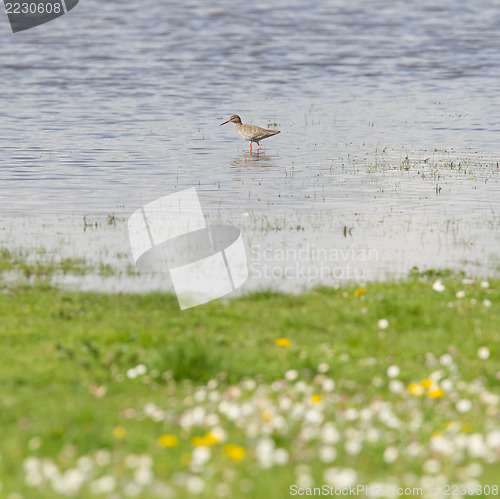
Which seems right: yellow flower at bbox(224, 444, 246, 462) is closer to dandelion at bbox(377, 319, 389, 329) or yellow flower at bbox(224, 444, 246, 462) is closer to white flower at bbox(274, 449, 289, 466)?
white flower at bbox(274, 449, 289, 466)

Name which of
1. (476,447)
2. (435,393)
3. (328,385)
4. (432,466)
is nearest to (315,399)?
(328,385)

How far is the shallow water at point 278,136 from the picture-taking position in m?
16.9

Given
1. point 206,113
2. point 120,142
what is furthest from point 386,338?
point 206,113

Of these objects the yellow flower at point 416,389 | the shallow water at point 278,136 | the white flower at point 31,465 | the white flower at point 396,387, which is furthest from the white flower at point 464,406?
the shallow water at point 278,136

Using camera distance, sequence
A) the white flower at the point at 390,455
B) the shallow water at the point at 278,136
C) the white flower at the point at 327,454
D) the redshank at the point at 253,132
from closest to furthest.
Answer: the white flower at the point at 327,454, the white flower at the point at 390,455, the shallow water at the point at 278,136, the redshank at the point at 253,132

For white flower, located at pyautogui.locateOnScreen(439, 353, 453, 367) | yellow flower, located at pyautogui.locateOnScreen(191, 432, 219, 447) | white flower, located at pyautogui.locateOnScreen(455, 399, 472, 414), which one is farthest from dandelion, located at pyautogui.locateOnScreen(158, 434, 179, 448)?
white flower, located at pyautogui.locateOnScreen(439, 353, 453, 367)

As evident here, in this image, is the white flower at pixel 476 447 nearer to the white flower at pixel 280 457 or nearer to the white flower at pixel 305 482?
the white flower at pixel 305 482

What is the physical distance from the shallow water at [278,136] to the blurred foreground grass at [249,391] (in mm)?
2196

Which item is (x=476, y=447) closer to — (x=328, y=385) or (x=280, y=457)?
(x=280, y=457)

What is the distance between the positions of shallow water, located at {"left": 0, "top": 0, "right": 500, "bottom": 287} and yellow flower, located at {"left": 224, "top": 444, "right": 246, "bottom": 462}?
20.8 feet

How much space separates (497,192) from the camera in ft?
65.3

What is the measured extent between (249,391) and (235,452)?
6.74 feet

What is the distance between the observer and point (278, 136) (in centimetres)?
2923

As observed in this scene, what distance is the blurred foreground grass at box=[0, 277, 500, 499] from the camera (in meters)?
6.50
